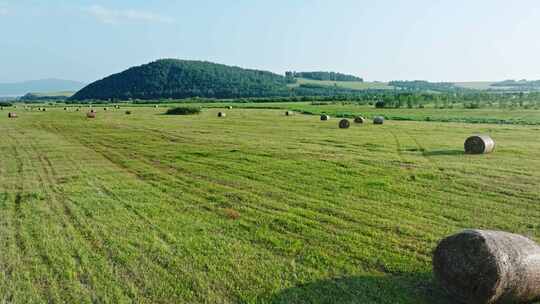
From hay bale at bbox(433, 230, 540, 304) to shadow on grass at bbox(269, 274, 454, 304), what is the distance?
0.47 metres

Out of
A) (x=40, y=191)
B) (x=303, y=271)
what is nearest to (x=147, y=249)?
(x=303, y=271)

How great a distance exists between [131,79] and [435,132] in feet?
586

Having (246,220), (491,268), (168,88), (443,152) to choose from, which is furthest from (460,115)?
(168,88)

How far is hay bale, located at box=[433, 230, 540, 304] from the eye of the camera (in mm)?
7500

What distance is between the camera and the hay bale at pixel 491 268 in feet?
24.6

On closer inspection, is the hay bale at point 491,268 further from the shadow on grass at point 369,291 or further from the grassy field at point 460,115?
the grassy field at point 460,115

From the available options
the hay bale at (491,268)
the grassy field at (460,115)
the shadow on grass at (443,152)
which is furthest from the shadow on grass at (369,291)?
the grassy field at (460,115)

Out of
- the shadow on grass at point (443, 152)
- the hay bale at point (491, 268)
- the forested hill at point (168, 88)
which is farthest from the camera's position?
the forested hill at point (168, 88)

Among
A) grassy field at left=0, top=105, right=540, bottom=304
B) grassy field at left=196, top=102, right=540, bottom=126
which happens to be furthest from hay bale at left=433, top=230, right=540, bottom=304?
grassy field at left=196, top=102, right=540, bottom=126

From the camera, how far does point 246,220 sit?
12.6 m

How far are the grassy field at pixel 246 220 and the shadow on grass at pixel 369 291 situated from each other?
0.03 metres

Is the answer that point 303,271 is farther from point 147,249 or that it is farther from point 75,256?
point 75,256

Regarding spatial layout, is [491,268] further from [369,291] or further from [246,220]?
[246,220]

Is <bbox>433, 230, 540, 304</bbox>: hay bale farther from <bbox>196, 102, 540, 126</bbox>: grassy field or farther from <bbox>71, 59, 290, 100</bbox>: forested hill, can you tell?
<bbox>71, 59, 290, 100</bbox>: forested hill
